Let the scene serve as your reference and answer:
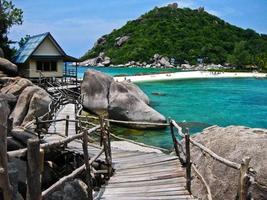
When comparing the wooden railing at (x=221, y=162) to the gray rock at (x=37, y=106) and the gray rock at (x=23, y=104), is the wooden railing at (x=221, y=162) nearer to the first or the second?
the gray rock at (x=37, y=106)

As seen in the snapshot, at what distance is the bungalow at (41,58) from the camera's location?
33719 millimetres

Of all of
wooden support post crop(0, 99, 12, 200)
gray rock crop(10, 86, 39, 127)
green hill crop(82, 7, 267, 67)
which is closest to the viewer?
wooden support post crop(0, 99, 12, 200)

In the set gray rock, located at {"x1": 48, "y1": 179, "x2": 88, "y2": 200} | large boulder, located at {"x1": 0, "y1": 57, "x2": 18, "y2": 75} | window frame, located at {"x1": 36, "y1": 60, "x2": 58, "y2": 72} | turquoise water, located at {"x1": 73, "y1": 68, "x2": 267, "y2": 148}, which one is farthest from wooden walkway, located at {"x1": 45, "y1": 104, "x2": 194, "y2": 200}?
window frame, located at {"x1": 36, "y1": 60, "x2": 58, "y2": 72}

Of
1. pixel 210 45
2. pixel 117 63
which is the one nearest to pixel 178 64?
pixel 210 45

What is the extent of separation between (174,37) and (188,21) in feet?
43.5

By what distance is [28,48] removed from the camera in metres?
34.9

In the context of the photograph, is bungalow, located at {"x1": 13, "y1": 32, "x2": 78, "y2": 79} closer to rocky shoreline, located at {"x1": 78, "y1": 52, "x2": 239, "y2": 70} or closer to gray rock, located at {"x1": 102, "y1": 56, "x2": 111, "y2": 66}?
rocky shoreline, located at {"x1": 78, "y1": 52, "x2": 239, "y2": 70}

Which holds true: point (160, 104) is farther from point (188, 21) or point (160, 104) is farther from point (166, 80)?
point (188, 21)

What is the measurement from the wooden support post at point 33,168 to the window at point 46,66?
30990mm

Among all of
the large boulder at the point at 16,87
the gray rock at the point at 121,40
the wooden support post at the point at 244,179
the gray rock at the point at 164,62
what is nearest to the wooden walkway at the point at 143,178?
the wooden support post at the point at 244,179

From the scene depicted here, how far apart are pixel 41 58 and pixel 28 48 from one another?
1.93 m

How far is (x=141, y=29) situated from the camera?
469 ft

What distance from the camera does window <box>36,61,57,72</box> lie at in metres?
34.8

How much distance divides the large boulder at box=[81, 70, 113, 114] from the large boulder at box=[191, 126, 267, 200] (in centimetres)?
1666
